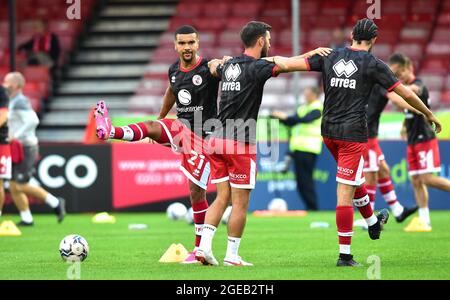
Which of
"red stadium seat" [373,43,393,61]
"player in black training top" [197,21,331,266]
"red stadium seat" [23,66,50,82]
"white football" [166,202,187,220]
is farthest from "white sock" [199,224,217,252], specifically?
"red stadium seat" [23,66,50,82]

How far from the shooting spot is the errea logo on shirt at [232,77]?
10141 mm

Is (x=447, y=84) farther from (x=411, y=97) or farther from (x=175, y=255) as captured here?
(x=175, y=255)

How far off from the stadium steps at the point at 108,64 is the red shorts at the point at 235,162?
1418 cm

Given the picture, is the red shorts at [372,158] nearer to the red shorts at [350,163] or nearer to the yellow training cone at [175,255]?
the red shorts at [350,163]

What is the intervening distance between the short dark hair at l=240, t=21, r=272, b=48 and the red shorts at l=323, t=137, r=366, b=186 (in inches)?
48.1

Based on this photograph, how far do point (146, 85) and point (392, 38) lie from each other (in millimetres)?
5740

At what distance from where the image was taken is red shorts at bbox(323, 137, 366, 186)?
1017 centimetres

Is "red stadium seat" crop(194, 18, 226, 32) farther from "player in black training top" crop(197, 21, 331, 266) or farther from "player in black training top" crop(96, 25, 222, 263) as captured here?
"player in black training top" crop(197, 21, 331, 266)

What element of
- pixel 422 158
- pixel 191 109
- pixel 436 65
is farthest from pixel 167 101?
pixel 436 65

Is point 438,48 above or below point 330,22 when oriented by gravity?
below

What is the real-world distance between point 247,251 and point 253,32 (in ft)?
9.43

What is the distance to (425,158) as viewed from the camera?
1505cm

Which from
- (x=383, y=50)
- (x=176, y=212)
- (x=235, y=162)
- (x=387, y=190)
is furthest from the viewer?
(x=383, y=50)

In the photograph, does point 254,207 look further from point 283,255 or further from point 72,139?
point 283,255
